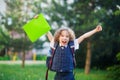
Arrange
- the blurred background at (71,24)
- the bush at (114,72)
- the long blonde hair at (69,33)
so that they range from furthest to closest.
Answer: the blurred background at (71,24), the bush at (114,72), the long blonde hair at (69,33)

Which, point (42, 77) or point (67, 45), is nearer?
point (67, 45)

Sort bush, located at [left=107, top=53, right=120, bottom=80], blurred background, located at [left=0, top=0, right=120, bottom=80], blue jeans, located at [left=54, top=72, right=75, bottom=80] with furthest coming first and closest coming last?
blurred background, located at [left=0, top=0, right=120, bottom=80], bush, located at [left=107, top=53, right=120, bottom=80], blue jeans, located at [left=54, top=72, right=75, bottom=80]

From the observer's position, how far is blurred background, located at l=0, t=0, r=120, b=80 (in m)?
9.91

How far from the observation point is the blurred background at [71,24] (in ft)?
32.5

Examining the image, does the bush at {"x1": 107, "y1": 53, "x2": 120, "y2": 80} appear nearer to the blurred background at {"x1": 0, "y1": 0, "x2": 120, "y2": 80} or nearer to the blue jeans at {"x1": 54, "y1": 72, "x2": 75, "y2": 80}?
the blurred background at {"x1": 0, "y1": 0, "x2": 120, "y2": 80}

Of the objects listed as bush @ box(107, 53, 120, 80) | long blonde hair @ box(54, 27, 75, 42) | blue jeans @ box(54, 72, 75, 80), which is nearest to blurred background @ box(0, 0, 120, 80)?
bush @ box(107, 53, 120, 80)

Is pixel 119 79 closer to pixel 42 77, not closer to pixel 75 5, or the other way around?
pixel 42 77

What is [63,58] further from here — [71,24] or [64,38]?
[71,24]

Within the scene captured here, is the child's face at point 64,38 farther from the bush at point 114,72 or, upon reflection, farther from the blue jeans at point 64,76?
the bush at point 114,72

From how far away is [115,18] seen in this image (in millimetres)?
9828

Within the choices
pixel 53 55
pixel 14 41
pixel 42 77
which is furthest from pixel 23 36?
pixel 53 55

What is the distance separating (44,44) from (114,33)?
2.46m

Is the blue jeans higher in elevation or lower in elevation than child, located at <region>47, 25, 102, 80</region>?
lower

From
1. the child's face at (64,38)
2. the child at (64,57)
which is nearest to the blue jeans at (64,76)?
the child at (64,57)
